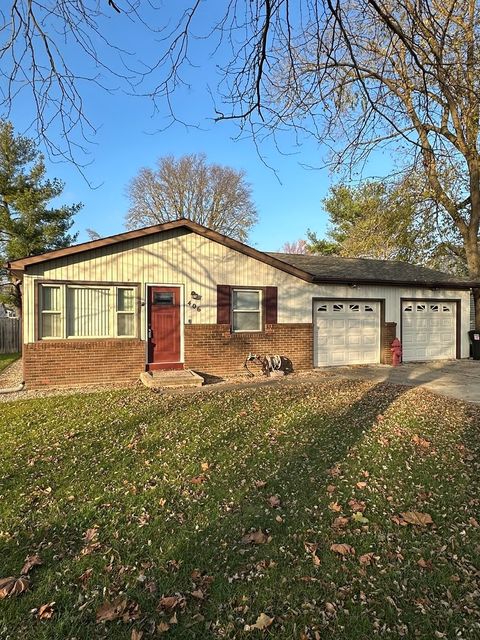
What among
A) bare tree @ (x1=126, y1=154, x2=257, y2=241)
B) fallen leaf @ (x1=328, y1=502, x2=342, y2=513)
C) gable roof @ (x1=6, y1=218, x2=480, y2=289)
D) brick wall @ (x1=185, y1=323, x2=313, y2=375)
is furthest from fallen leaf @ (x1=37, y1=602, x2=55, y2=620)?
bare tree @ (x1=126, y1=154, x2=257, y2=241)

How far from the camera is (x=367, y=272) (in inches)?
557

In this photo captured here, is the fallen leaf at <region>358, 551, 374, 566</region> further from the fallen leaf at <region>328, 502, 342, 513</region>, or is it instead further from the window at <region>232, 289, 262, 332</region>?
the window at <region>232, 289, 262, 332</region>

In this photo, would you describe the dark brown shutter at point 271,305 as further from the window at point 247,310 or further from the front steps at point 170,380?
the front steps at point 170,380

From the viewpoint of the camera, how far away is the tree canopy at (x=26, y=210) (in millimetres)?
19625

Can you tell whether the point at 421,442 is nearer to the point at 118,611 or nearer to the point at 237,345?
the point at 118,611

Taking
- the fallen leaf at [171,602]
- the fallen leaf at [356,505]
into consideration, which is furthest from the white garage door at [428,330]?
the fallen leaf at [171,602]

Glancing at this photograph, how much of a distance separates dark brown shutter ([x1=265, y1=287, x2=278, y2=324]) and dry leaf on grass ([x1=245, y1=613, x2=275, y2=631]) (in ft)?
31.3

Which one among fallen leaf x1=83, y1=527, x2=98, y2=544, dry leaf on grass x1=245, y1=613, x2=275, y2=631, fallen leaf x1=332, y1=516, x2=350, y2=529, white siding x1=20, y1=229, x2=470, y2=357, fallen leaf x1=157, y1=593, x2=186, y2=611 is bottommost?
dry leaf on grass x1=245, y1=613, x2=275, y2=631

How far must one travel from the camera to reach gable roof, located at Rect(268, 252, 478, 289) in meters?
12.8

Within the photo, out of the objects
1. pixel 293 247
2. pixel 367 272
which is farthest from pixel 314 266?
pixel 293 247

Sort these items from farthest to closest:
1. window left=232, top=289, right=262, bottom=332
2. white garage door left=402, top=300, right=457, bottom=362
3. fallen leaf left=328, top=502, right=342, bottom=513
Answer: white garage door left=402, top=300, right=457, bottom=362
window left=232, top=289, right=262, bottom=332
fallen leaf left=328, top=502, right=342, bottom=513

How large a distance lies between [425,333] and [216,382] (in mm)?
8317

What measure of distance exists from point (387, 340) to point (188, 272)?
7137 millimetres

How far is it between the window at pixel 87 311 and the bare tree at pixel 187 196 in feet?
68.9
